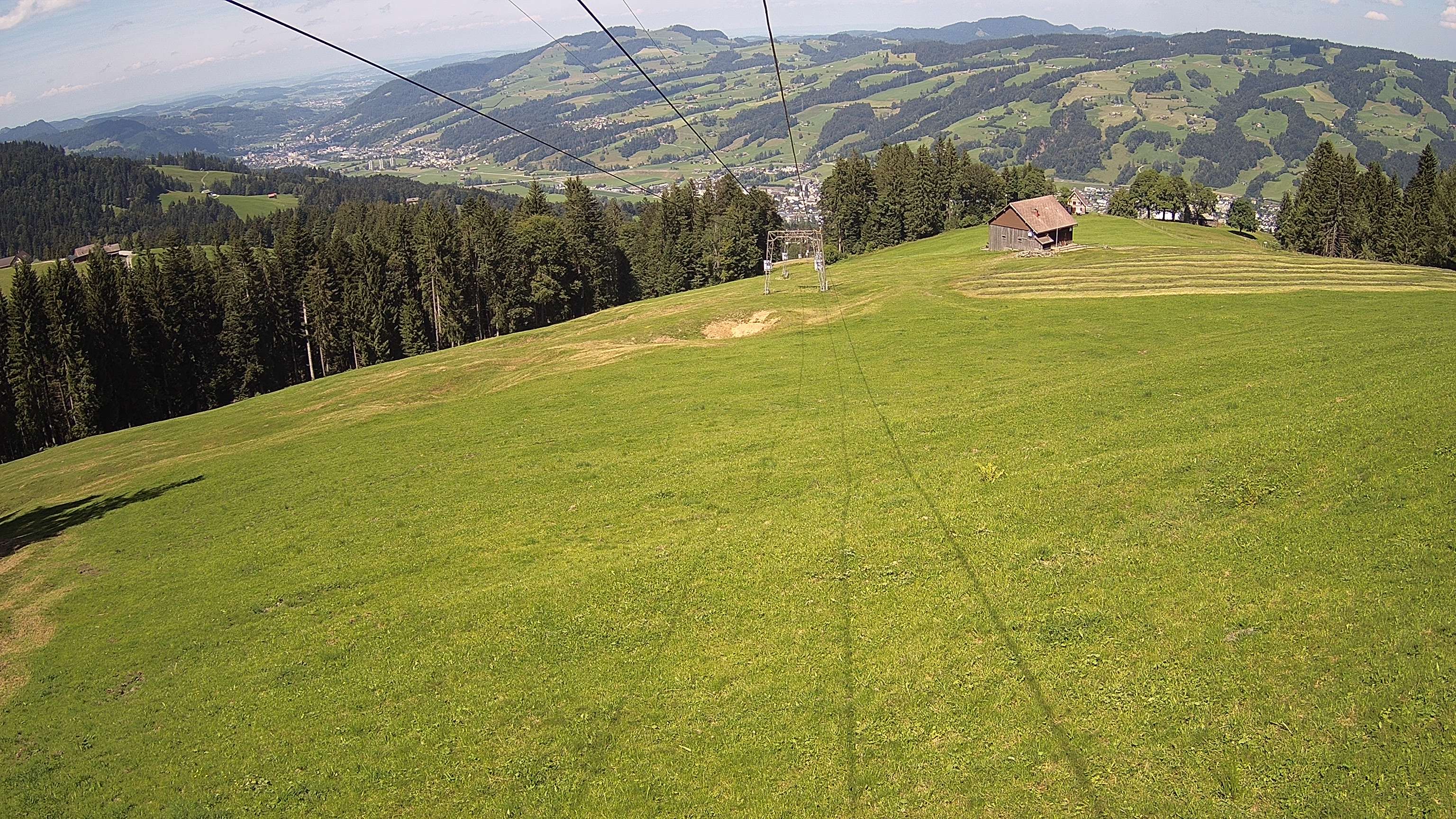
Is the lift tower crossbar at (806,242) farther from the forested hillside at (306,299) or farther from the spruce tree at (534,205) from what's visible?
the spruce tree at (534,205)

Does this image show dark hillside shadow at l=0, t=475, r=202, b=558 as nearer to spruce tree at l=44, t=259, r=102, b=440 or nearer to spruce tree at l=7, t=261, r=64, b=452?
spruce tree at l=44, t=259, r=102, b=440

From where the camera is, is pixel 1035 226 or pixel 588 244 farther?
pixel 588 244

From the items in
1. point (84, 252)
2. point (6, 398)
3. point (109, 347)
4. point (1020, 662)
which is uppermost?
point (84, 252)

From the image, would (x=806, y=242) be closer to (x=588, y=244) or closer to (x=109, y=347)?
(x=588, y=244)

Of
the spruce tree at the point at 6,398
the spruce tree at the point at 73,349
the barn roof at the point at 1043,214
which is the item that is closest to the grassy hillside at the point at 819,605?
the spruce tree at the point at 73,349

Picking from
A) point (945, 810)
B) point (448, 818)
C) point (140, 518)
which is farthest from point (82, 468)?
point (945, 810)

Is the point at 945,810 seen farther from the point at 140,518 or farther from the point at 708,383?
the point at 140,518

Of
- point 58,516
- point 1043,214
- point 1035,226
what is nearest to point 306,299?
point 58,516
